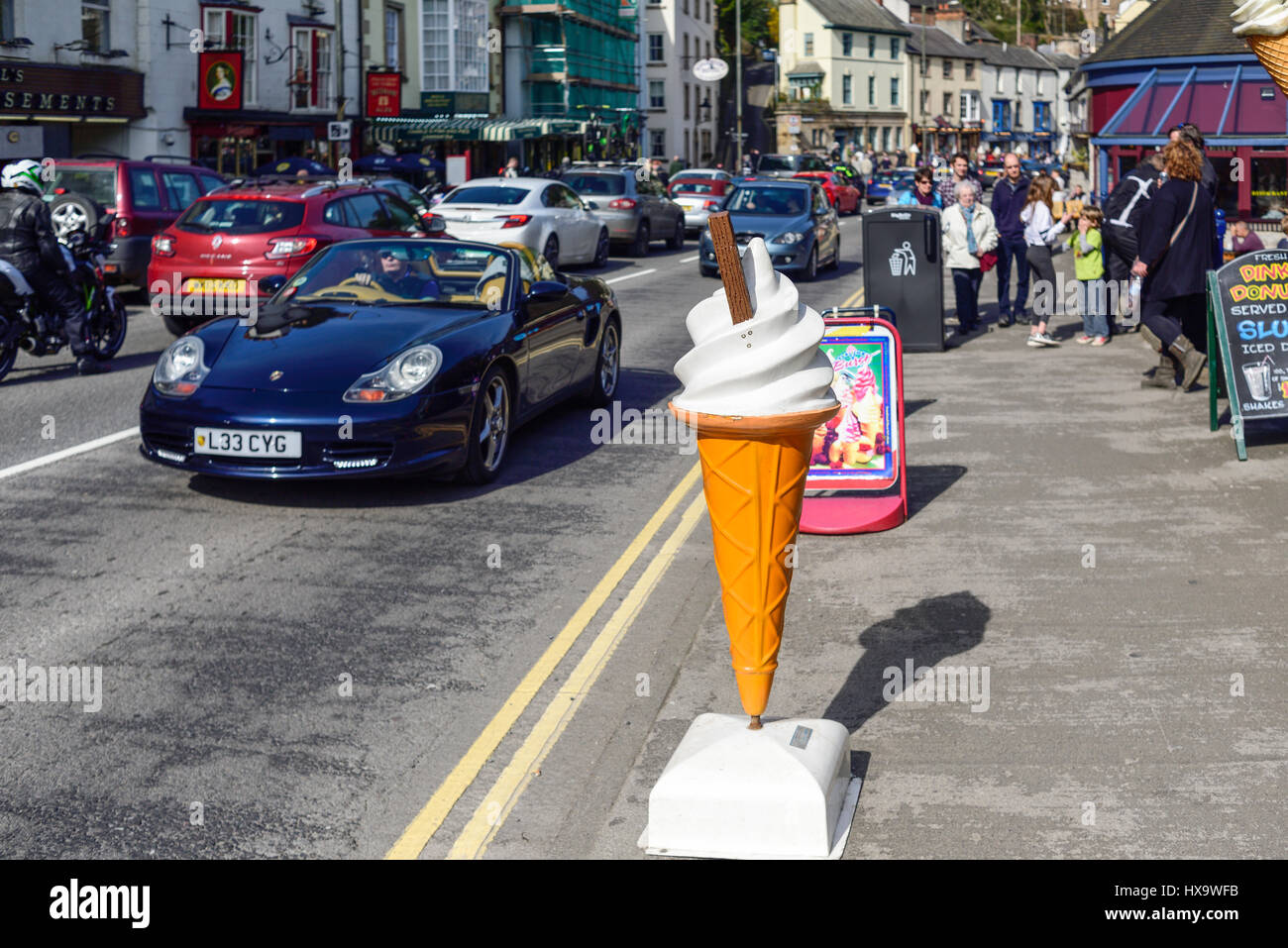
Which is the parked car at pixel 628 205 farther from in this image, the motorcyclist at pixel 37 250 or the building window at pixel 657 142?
the building window at pixel 657 142

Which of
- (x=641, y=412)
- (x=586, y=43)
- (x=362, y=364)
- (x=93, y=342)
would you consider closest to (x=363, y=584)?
(x=362, y=364)

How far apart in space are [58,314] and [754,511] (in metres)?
10.5

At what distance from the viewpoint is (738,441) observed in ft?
13.8

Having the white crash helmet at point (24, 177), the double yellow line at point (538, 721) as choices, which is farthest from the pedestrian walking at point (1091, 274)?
the white crash helmet at point (24, 177)

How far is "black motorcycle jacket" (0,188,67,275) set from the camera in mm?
12594

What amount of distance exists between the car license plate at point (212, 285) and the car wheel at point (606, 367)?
5714mm

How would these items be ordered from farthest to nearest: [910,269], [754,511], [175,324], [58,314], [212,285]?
1. [175,324]
2. [212,285]
3. [910,269]
4. [58,314]
5. [754,511]

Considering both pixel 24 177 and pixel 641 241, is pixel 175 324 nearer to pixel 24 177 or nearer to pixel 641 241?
pixel 24 177

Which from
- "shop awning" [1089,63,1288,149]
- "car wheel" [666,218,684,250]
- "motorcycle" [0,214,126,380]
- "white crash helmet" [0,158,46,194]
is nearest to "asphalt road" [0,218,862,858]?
"motorcycle" [0,214,126,380]

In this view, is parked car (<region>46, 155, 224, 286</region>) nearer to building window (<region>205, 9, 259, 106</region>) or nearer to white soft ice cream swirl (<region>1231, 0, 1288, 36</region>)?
building window (<region>205, 9, 259, 106</region>)

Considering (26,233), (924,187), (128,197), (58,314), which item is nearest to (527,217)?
(128,197)

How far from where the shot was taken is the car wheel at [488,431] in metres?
8.97

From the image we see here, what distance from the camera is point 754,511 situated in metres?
4.25
